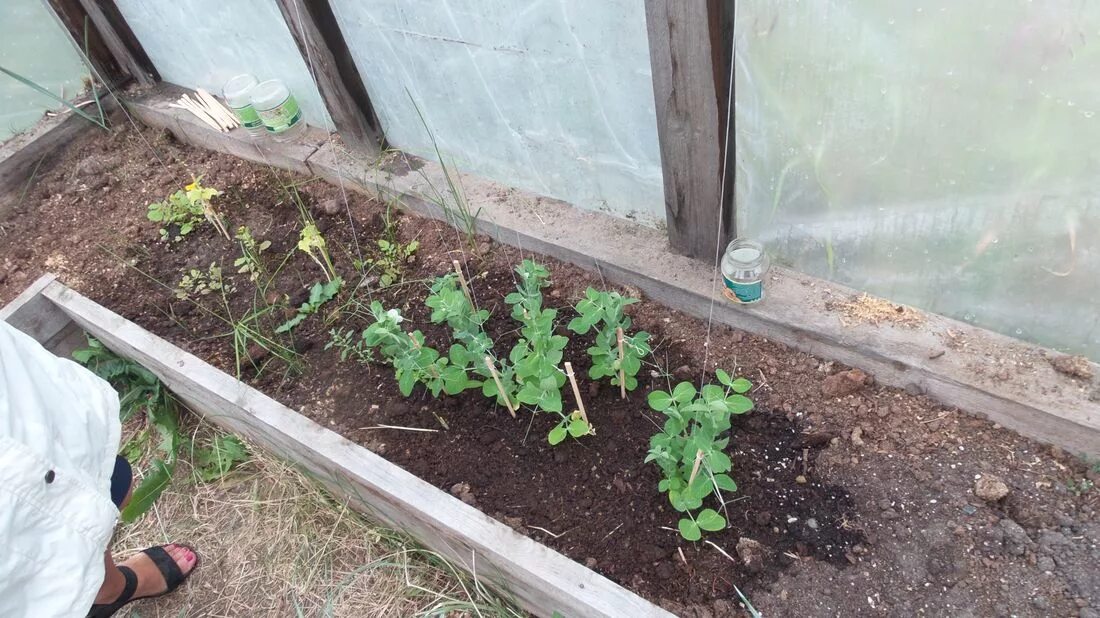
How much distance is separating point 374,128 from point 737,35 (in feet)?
4.56

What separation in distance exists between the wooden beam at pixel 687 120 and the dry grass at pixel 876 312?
35 cm

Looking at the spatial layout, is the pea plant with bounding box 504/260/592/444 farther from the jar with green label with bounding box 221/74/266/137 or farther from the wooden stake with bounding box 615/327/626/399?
the jar with green label with bounding box 221/74/266/137

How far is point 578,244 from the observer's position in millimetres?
2037

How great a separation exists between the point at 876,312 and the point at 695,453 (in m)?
0.61

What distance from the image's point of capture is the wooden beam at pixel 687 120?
1.41m

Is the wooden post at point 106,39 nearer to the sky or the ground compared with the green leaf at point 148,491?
nearer to the sky

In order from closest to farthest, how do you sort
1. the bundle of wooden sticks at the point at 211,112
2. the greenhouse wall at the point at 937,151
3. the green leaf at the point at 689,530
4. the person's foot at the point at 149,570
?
1. the greenhouse wall at the point at 937,151
2. the green leaf at the point at 689,530
3. the person's foot at the point at 149,570
4. the bundle of wooden sticks at the point at 211,112

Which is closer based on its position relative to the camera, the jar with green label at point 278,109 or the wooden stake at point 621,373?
the wooden stake at point 621,373

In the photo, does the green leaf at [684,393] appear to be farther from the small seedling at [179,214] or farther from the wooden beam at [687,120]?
the small seedling at [179,214]

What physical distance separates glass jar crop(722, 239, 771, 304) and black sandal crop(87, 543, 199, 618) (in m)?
1.64

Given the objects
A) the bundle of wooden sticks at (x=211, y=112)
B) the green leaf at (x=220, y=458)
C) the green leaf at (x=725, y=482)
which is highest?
the bundle of wooden sticks at (x=211, y=112)

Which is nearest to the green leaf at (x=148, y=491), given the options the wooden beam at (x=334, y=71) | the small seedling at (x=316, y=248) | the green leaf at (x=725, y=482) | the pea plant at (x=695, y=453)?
the small seedling at (x=316, y=248)

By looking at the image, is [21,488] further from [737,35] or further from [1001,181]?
[1001,181]

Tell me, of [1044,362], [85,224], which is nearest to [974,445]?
[1044,362]
